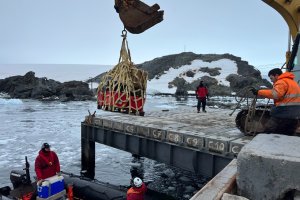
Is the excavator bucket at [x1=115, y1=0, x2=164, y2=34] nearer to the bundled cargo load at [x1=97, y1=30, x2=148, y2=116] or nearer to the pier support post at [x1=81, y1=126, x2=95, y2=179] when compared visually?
the bundled cargo load at [x1=97, y1=30, x2=148, y2=116]

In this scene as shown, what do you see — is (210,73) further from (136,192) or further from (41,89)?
(136,192)

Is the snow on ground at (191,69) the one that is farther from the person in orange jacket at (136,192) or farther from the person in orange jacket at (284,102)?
the person in orange jacket at (136,192)

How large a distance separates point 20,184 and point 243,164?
7.30 m

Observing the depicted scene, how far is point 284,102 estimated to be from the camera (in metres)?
6.29

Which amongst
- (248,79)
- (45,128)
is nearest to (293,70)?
(45,128)

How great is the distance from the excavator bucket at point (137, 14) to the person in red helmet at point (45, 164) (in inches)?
168

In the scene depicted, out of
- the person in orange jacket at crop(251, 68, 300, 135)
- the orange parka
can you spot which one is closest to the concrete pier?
the person in orange jacket at crop(251, 68, 300, 135)

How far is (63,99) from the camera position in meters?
54.3

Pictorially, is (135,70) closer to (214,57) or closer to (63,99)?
(63,99)

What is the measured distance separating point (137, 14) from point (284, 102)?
16.6ft

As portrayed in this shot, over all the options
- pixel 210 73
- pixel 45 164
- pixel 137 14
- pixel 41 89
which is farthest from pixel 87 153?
pixel 210 73

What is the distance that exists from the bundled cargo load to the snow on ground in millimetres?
60637

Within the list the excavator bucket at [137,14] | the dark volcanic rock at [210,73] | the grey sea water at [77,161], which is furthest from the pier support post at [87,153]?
the dark volcanic rock at [210,73]

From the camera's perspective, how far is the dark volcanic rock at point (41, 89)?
190 feet
